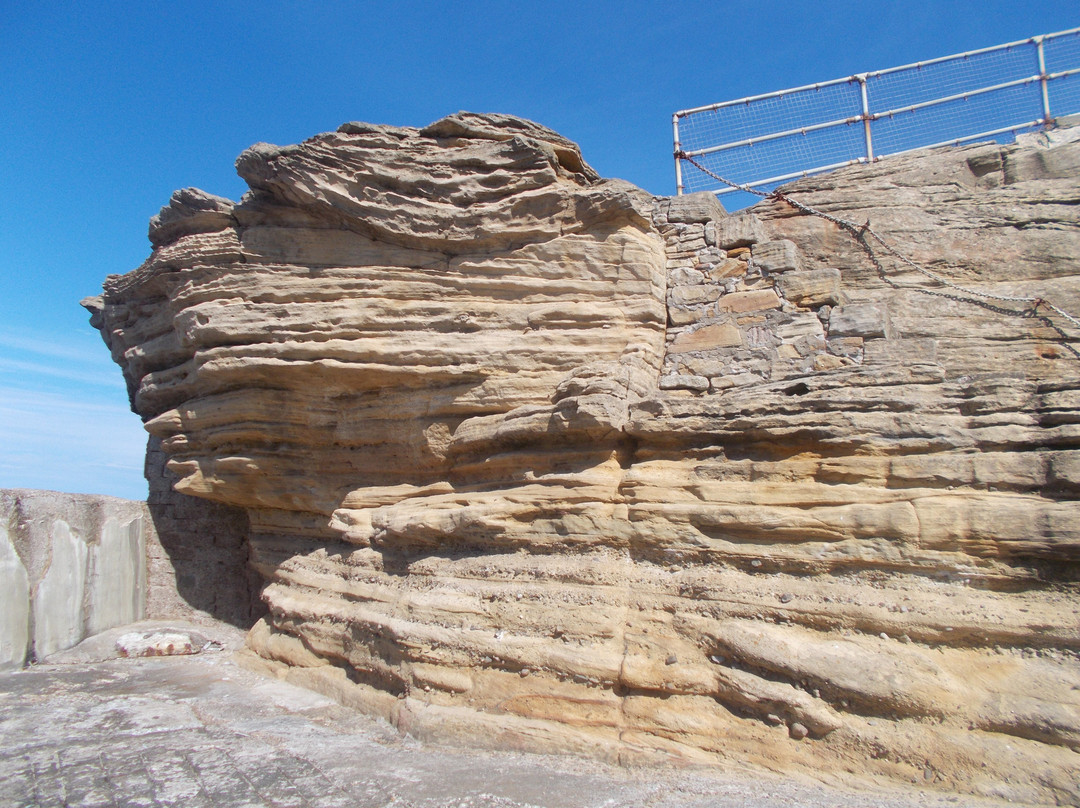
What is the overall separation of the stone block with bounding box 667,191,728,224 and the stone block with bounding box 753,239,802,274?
24.6 inches

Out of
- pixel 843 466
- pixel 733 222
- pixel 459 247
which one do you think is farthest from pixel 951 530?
pixel 459 247

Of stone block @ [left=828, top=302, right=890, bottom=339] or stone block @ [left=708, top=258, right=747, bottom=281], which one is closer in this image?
stone block @ [left=828, top=302, right=890, bottom=339]

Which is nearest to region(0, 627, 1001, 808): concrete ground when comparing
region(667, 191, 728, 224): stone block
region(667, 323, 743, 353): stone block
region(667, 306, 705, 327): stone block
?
region(667, 323, 743, 353): stone block

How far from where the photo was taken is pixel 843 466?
4840 mm

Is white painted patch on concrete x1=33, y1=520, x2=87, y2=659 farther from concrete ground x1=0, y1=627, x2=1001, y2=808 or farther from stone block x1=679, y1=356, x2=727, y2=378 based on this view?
stone block x1=679, y1=356, x2=727, y2=378

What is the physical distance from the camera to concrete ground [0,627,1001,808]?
3.88 m

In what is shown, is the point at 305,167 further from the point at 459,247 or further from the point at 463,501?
the point at 463,501

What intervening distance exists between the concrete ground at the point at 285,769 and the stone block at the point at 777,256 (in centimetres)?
470

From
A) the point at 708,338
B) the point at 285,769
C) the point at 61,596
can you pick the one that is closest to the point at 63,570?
the point at 61,596

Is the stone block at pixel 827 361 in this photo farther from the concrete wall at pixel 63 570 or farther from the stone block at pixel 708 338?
the concrete wall at pixel 63 570

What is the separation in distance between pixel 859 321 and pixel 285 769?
5.80 meters

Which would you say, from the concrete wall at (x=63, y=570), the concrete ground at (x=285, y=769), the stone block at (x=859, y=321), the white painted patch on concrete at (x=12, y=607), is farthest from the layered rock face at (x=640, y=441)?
the white painted patch on concrete at (x=12, y=607)

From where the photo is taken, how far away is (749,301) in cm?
701

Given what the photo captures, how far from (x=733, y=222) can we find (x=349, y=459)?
185 inches
